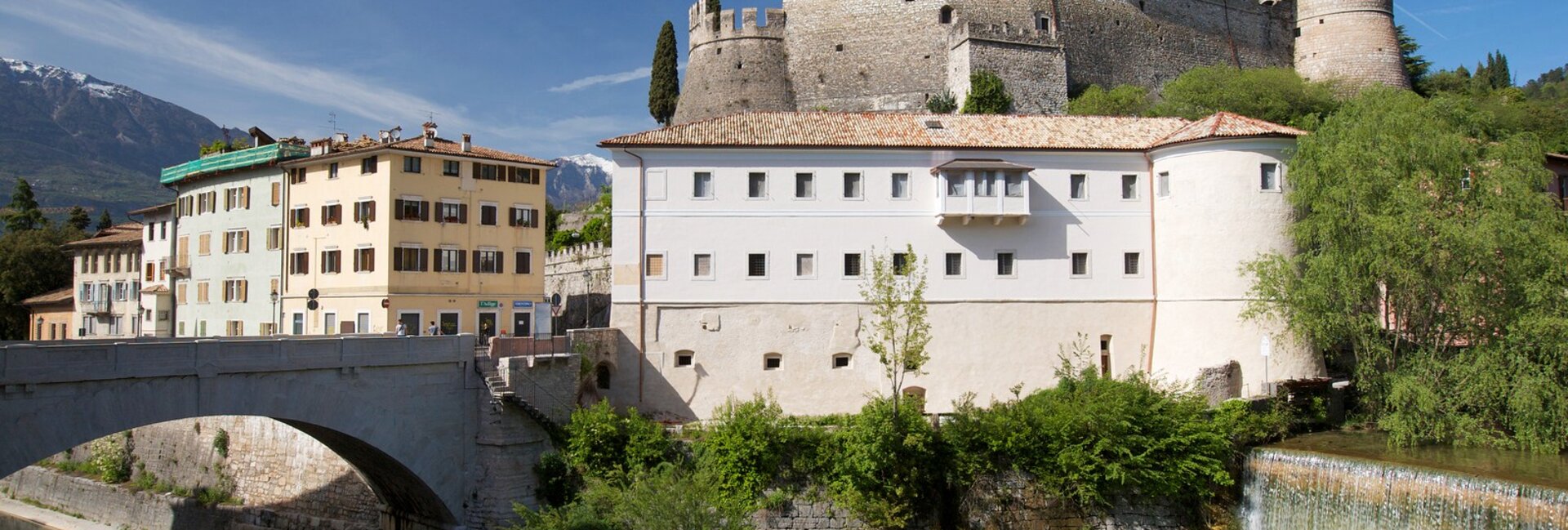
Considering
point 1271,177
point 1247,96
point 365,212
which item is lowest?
point 365,212

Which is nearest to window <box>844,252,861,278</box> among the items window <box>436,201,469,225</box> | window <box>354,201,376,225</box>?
window <box>436,201,469,225</box>

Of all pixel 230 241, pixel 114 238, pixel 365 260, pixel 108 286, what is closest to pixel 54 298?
pixel 108 286

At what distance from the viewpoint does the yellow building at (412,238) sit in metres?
34.2

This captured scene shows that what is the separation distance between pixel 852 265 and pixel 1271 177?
40.7ft

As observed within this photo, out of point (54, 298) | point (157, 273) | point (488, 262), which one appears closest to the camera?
point (488, 262)

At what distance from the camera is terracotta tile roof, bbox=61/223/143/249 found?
50.7m

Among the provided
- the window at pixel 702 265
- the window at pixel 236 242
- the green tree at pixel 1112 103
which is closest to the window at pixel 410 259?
the window at pixel 236 242

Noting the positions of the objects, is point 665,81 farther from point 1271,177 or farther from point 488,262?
point 1271,177

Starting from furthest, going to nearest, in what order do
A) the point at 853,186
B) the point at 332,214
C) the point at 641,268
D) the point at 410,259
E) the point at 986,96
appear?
the point at 986,96, the point at 332,214, the point at 410,259, the point at 853,186, the point at 641,268

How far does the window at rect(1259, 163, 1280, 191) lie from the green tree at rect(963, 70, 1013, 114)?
26617mm

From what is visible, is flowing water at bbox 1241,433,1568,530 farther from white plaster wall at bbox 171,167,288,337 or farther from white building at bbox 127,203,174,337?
white building at bbox 127,203,174,337

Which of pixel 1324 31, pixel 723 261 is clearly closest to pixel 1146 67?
pixel 1324 31

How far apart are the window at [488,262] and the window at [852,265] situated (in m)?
13.0

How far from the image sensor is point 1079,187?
3195cm
